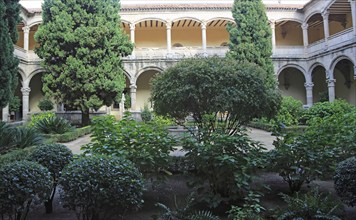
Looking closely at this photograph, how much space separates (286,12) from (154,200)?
23813mm

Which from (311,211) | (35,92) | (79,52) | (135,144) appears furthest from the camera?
(35,92)

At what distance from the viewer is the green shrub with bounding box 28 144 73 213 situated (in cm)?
477

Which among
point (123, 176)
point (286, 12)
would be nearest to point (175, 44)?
point (286, 12)

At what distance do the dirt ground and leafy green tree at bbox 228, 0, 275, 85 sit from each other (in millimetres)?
14511

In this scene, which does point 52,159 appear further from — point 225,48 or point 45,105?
point 225,48

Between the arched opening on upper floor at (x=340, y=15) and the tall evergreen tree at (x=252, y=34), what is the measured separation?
19.0ft

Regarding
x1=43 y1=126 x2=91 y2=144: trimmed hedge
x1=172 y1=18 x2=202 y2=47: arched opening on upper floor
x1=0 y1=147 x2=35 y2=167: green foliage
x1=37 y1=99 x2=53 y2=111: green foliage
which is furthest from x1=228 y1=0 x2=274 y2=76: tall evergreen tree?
x1=0 y1=147 x2=35 y2=167: green foliage

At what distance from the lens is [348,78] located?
2486 centimetres

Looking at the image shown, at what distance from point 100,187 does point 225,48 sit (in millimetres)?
22404

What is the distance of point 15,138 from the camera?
761 centimetres

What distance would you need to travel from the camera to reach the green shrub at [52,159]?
4.77m

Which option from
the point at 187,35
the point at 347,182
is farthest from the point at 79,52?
the point at 347,182

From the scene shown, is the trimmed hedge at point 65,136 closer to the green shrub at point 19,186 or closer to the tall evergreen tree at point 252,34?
the green shrub at point 19,186

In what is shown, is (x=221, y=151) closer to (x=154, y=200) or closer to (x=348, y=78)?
(x=154, y=200)
